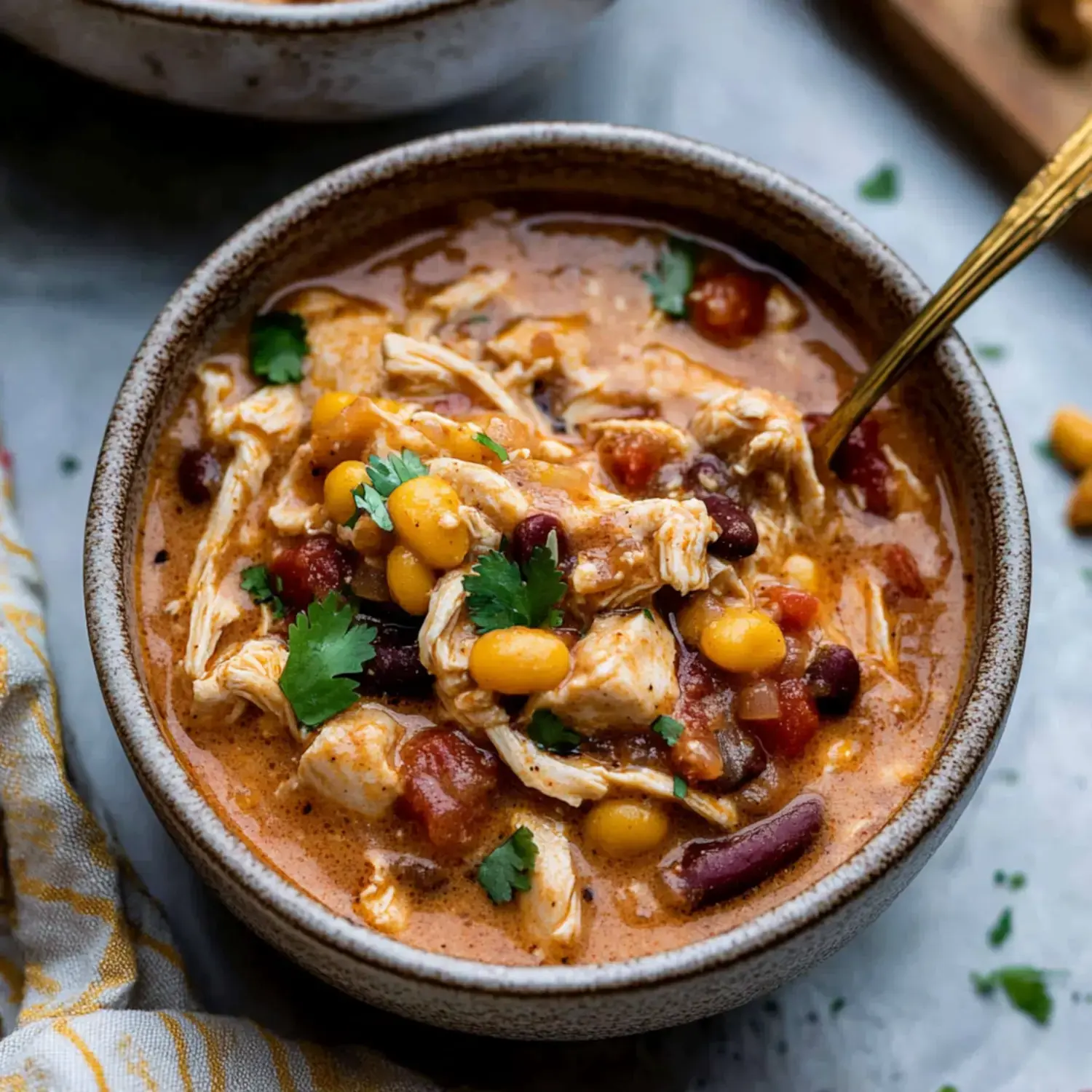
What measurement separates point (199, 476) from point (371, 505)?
1.86ft

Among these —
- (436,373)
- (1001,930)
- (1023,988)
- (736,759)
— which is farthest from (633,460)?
(1023,988)

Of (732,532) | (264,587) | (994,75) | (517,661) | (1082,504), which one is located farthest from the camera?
(994,75)

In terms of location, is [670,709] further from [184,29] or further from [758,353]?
[184,29]

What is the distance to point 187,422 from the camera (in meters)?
3.75

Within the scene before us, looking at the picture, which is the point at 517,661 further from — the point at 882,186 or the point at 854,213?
the point at 882,186

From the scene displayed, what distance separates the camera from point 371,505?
3287 millimetres

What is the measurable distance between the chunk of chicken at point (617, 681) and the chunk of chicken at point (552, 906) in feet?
0.94

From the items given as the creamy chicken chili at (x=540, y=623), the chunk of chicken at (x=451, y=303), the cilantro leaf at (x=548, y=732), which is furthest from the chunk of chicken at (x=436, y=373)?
the cilantro leaf at (x=548, y=732)

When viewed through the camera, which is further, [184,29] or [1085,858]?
[1085,858]

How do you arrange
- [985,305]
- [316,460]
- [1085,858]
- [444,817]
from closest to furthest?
[444,817] → [316,460] → [1085,858] → [985,305]

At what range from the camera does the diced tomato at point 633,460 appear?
354 cm

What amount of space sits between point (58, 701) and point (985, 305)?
299 centimetres

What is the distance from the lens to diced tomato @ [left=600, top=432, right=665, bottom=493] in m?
3.54

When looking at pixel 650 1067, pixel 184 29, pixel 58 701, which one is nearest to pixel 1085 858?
pixel 650 1067
